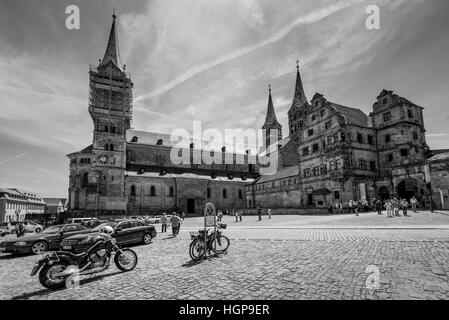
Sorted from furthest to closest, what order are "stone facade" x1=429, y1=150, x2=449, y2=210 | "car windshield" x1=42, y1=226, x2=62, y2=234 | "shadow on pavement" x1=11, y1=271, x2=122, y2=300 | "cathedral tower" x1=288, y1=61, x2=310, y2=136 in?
"cathedral tower" x1=288, y1=61, x2=310, y2=136 → "stone facade" x1=429, y1=150, x2=449, y2=210 → "car windshield" x1=42, y1=226, x2=62, y2=234 → "shadow on pavement" x1=11, y1=271, x2=122, y2=300

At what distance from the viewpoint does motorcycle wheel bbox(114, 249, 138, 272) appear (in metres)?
7.95

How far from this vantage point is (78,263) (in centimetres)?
735

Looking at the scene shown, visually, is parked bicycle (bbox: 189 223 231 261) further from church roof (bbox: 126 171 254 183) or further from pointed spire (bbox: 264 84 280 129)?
pointed spire (bbox: 264 84 280 129)

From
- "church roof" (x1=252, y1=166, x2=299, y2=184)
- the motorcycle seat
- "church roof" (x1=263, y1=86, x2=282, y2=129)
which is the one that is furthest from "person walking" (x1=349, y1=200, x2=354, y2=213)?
"church roof" (x1=263, y1=86, x2=282, y2=129)

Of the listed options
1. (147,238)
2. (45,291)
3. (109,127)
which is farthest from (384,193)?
(109,127)

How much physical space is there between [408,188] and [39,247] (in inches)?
1510

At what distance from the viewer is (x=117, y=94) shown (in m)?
54.1

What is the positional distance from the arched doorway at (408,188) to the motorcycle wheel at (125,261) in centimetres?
3476

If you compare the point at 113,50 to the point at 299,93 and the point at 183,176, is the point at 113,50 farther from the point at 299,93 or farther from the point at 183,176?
the point at 299,93

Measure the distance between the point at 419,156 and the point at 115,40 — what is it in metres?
60.3

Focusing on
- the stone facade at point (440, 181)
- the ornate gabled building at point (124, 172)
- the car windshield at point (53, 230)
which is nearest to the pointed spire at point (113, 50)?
the ornate gabled building at point (124, 172)

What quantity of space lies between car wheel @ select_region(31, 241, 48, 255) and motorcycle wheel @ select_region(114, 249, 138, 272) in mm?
7425

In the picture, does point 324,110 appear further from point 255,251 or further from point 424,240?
point 255,251

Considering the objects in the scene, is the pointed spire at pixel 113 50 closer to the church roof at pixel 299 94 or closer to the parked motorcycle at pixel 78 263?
the church roof at pixel 299 94
